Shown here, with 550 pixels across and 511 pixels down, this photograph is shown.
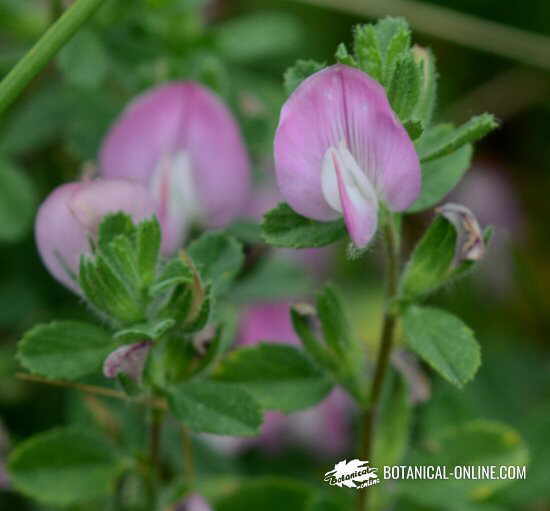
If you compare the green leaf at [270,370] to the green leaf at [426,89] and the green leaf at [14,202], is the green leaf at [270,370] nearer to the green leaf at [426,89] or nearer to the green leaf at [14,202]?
the green leaf at [426,89]

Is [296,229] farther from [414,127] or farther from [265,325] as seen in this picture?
[265,325]

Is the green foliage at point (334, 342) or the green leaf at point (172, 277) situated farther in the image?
the green foliage at point (334, 342)

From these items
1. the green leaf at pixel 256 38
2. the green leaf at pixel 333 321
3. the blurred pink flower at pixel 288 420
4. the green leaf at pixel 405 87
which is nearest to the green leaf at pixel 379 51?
the green leaf at pixel 405 87

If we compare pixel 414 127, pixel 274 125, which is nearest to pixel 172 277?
pixel 414 127

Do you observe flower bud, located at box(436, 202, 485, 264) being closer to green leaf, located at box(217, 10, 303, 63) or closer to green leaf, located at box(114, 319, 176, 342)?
green leaf, located at box(114, 319, 176, 342)

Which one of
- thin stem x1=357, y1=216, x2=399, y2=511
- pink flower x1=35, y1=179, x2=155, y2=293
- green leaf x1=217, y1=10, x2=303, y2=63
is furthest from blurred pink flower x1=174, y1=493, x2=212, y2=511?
green leaf x1=217, y1=10, x2=303, y2=63

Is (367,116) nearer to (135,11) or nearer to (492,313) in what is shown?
(135,11)
